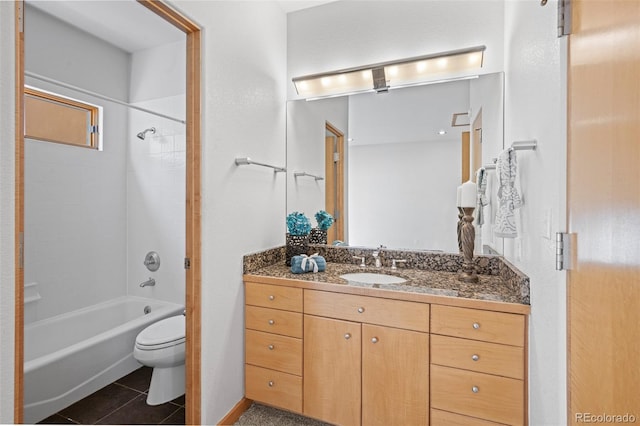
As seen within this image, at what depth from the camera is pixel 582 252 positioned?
829 millimetres

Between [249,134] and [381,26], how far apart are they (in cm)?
121

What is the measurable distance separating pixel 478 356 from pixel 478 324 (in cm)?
15

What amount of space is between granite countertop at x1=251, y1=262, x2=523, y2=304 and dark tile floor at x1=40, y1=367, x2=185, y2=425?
103cm

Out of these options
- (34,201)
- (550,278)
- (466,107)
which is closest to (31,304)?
(34,201)

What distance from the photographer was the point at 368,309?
1.62 meters

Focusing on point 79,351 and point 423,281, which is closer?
point 423,281

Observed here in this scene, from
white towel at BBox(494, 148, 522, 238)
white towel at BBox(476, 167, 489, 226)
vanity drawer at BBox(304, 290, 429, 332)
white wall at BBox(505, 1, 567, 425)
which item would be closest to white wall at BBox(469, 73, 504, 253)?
white towel at BBox(476, 167, 489, 226)

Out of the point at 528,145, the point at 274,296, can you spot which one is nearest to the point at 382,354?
the point at 274,296

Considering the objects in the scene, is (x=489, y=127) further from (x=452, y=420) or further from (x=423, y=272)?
(x=452, y=420)

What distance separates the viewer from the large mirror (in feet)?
6.47

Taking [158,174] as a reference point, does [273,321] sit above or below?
below

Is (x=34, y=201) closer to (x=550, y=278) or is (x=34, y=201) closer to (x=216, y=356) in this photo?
(x=216, y=356)

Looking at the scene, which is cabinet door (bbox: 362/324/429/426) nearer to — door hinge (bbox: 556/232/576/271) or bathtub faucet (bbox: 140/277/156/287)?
door hinge (bbox: 556/232/576/271)
